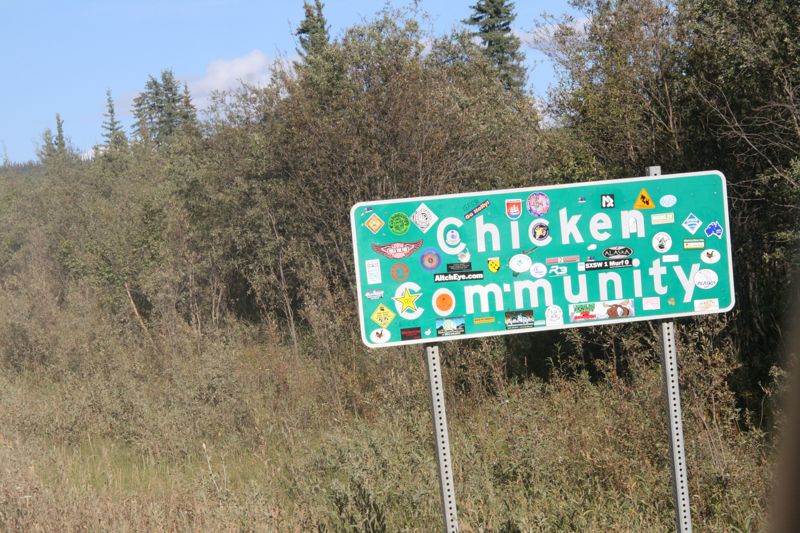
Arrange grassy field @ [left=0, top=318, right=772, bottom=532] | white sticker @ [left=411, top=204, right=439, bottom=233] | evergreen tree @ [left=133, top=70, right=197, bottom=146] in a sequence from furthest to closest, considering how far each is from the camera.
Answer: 1. evergreen tree @ [left=133, top=70, right=197, bottom=146]
2. grassy field @ [left=0, top=318, right=772, bottom=532]
3. white sticker @ [left=411, top=204, right=439, bottom=233]

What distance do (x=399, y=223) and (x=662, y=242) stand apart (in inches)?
46.9

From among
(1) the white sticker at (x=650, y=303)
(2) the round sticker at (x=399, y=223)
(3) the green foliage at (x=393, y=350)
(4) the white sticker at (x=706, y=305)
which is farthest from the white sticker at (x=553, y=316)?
(3) the green foliage at (x=393, y=350)

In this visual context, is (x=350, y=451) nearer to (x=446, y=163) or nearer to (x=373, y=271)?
(x=373, y=271)

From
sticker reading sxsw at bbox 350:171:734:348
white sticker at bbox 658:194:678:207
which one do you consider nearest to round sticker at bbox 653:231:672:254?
sticker reading sxsw at bbox 350:171:734:348

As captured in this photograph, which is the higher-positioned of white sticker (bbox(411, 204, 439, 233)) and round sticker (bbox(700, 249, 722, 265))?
white sticker (bbox(411, 204, 439, 233))

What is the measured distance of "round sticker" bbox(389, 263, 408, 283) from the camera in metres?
3.51

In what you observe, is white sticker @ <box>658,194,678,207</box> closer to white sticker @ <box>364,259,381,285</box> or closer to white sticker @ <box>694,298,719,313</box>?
white sticker @ <box>694,298,719,313</box>

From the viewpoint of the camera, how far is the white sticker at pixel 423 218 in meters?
3.55

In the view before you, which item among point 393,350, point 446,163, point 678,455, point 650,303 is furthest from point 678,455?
point 446,163

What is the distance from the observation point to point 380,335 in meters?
3.47

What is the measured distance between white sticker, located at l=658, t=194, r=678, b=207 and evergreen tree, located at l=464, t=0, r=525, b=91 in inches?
1485

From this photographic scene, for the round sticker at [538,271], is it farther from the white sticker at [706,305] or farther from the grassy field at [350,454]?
the grassy field at [350,454]

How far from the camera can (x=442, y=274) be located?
354 cm

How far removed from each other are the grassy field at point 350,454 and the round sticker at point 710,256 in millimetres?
1618
